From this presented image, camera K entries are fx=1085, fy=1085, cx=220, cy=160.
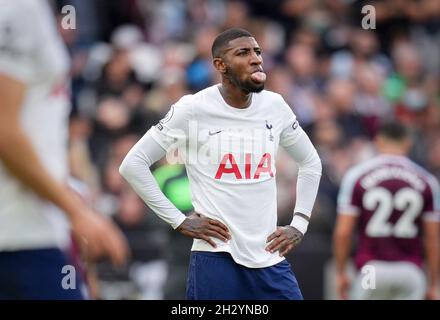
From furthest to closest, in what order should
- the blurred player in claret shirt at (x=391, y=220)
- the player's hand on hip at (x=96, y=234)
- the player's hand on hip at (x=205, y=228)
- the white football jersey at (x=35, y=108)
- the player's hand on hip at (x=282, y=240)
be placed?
1. the blurred player in claret shirt at (x=391, y=220)
2. the player's hand on hip at (x=282, y=240)
3. the player's hand on hip at (x=205, y=228)
4. the white football jersey at (x=35, y=108)
5. the player's hand on hip at (x=96, y=234)

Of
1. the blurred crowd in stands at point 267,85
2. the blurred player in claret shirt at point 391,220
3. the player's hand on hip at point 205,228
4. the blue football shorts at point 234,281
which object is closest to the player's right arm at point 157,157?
the player's hand on hip at point 205,228

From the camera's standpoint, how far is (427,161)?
44.1 ft

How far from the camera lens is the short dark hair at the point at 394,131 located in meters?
8.56

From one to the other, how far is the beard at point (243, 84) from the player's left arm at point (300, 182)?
0.41 m

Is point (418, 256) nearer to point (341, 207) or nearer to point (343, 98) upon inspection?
point (341, 207)

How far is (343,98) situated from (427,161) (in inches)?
51.2

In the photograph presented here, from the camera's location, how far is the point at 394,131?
861 cm

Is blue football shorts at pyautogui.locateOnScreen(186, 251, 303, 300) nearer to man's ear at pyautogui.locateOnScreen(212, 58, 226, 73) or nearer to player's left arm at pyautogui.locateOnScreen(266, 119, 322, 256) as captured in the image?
player's left arm at pyautogui.locateOnScreen(266, 119, 322, 256)

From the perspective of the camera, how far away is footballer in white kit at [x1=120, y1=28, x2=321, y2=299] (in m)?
6.29

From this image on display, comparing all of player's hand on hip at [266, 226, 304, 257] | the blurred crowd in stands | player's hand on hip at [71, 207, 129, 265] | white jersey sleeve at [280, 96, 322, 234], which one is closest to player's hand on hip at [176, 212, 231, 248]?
player's hand on hip at [266, 226, 304, 257]

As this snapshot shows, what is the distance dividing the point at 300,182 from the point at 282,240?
1.81 feet

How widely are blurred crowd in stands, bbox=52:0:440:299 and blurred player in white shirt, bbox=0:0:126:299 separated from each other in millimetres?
5007

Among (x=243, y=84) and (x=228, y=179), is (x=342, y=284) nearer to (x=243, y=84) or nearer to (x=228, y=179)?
(x=228, y=179)

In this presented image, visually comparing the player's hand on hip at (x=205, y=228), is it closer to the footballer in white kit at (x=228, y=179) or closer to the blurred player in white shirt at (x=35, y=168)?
the footballer in white kit at (x=228, y=179)
